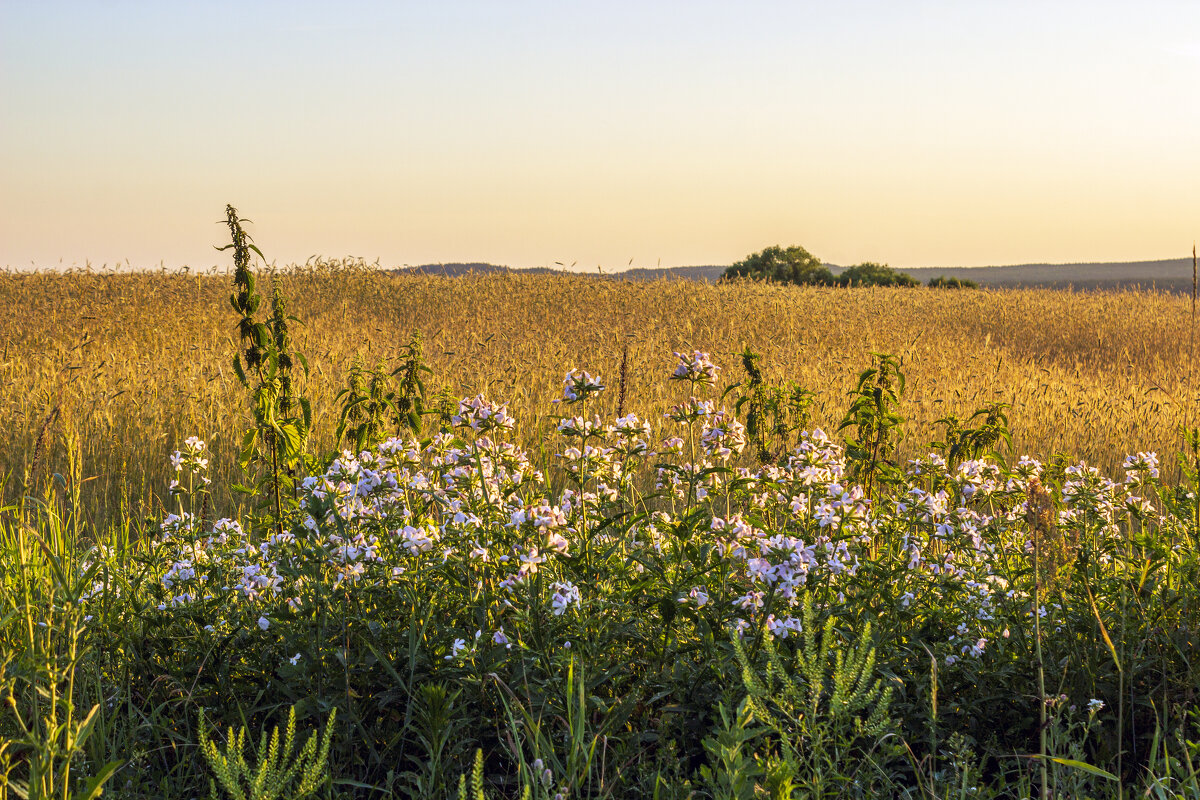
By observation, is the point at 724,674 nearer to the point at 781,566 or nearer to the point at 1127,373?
the point at 781,566

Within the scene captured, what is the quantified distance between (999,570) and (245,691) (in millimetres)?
2576

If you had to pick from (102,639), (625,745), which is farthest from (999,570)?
(102,639)

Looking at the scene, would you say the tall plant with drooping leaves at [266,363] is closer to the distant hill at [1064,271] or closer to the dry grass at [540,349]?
the dry grass at [540,349]

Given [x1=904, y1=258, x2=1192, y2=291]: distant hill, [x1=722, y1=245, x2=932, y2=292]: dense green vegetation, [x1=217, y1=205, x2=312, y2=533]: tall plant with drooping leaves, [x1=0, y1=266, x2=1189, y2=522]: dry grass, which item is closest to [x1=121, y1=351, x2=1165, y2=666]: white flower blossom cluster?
[x1=217, y1=205, x2=312, y2=533]: tall plant with drooping leaves

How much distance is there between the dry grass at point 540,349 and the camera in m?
7.02

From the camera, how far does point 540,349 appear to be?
11.2 meters

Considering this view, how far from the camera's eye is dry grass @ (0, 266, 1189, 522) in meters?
7.02

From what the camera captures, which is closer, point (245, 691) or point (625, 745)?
point (625, 745)

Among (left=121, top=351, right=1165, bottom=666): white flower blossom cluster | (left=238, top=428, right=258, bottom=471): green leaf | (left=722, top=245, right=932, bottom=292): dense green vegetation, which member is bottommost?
(left=121, top=351, right=1165, bottom=666): white flower blossom cluster

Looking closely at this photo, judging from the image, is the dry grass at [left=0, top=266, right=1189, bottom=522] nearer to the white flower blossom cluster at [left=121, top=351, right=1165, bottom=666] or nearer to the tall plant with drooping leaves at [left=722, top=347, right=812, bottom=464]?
the tall plant with drooping leaves at [left=722, top=347, right=812, bottom=464]

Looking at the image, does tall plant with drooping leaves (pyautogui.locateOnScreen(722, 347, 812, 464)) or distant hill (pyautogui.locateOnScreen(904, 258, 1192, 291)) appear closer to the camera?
tall plant with drooping leaves (pyautogui.locateOnScreen(722, 347, 812, 464))

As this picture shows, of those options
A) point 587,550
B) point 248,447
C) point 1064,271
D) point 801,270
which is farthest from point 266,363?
point 1064,271

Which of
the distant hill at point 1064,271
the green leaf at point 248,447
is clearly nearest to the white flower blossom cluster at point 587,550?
the green leaf at point 248,447

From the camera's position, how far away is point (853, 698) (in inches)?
66.9
